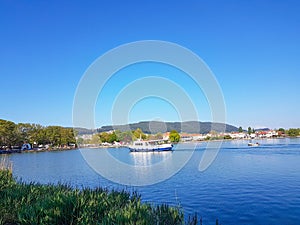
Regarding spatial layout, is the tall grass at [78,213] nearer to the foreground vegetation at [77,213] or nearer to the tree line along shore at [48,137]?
the foreground vegetation at [77,213]

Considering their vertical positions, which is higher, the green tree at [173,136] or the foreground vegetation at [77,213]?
the green tree at [173,136]

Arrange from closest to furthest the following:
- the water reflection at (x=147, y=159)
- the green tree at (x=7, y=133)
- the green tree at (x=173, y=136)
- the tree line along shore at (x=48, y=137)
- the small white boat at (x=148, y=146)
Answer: the water reflection at (x=147, y=159) → the small white boat at (x=148, y=146) → the tree line along shore at (x=48, y=137) → the green tree at (x=173, y=136) → the green tree at (x=7, y=133)


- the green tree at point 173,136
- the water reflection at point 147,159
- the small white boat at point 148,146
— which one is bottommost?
the water reflection at point 147,159

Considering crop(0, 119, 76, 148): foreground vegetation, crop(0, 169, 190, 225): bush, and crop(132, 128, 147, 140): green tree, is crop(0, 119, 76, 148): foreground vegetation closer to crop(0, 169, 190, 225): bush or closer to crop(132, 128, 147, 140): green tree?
crop(132, 128, 147, 140): green tree

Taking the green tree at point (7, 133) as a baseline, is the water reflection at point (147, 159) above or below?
below

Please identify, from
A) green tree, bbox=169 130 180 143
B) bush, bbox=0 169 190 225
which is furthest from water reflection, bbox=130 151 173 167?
bush, bbox=0 169 190 225

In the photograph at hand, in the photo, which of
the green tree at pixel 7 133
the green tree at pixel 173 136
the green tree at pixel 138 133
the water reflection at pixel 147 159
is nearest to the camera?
the water reflection at pixel 147 159

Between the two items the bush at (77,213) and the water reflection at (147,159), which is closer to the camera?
the bush at (77,213)

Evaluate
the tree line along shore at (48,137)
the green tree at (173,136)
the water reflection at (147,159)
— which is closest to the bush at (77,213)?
the water reflection at (147,159)

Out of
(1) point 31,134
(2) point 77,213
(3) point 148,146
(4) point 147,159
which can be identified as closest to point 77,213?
(2) point 77,213

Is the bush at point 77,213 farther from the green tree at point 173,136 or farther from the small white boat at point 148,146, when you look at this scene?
the green tree at point 173,136

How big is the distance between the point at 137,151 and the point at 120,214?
76.5 m

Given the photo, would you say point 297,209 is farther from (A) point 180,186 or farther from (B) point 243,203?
(A) point 180,186

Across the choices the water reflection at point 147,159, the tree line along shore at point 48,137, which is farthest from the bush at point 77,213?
the tree line along shore at point 48,137
